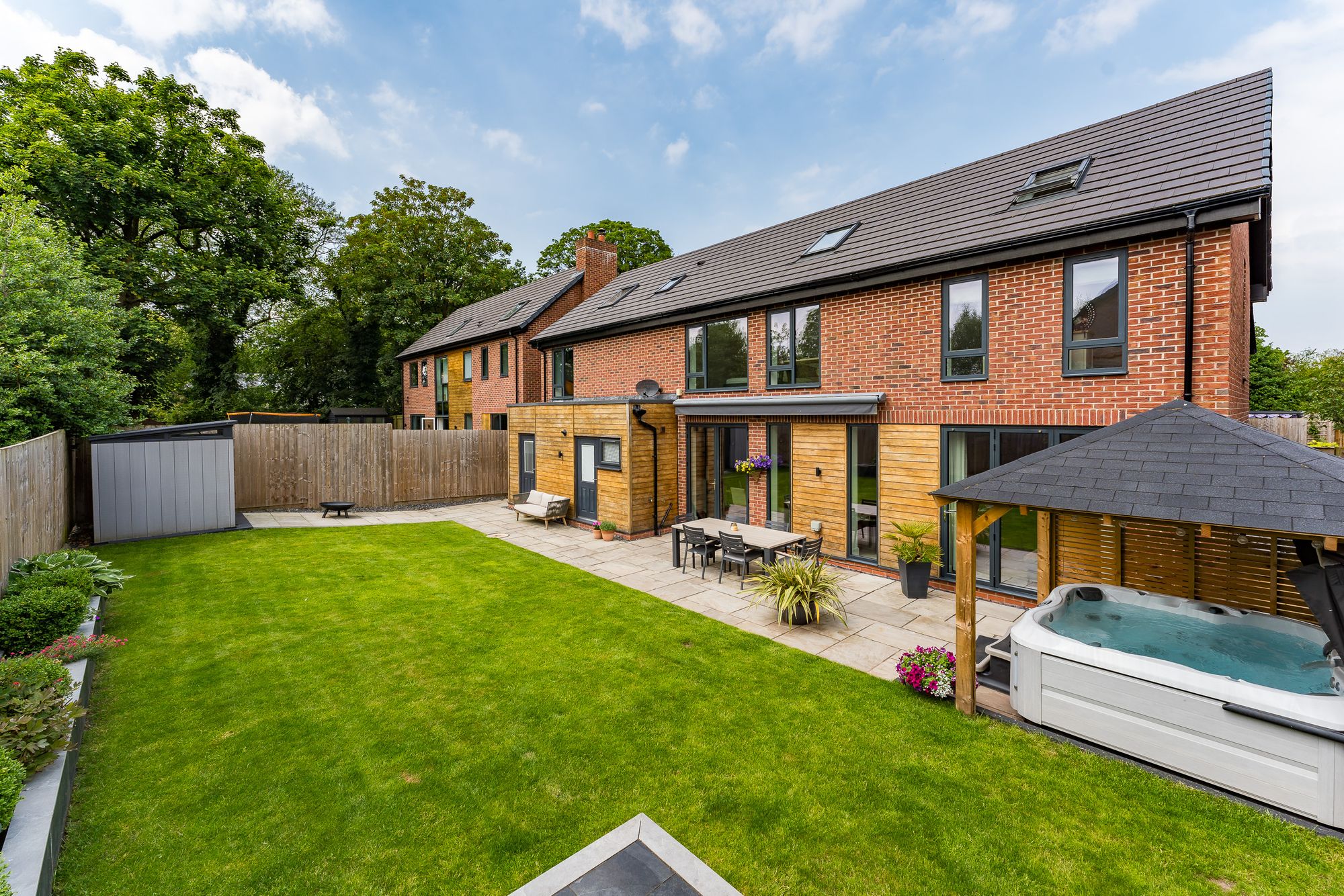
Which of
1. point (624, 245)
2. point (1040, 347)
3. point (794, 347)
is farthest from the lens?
point (624, 245)

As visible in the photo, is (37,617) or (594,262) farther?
(594,262)

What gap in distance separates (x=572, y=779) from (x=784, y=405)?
24.5 ft

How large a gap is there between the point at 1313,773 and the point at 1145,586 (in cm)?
349

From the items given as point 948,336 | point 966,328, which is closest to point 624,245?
point 948,336

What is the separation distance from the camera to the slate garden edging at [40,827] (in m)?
2.57

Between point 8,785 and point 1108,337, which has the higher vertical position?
point 1108,337

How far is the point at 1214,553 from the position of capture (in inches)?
239

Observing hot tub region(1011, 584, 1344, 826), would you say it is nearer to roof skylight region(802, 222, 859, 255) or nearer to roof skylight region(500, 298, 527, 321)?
roof skylight region(802, 222, 859, 255)

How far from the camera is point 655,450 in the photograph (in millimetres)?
12367

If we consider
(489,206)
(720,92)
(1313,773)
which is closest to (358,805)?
(1313,773)

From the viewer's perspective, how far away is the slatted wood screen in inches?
226

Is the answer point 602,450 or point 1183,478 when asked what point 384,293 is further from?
→ point 1183,478

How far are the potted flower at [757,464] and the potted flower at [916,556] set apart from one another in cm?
296

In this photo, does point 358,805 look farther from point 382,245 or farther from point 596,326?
point 382,245
